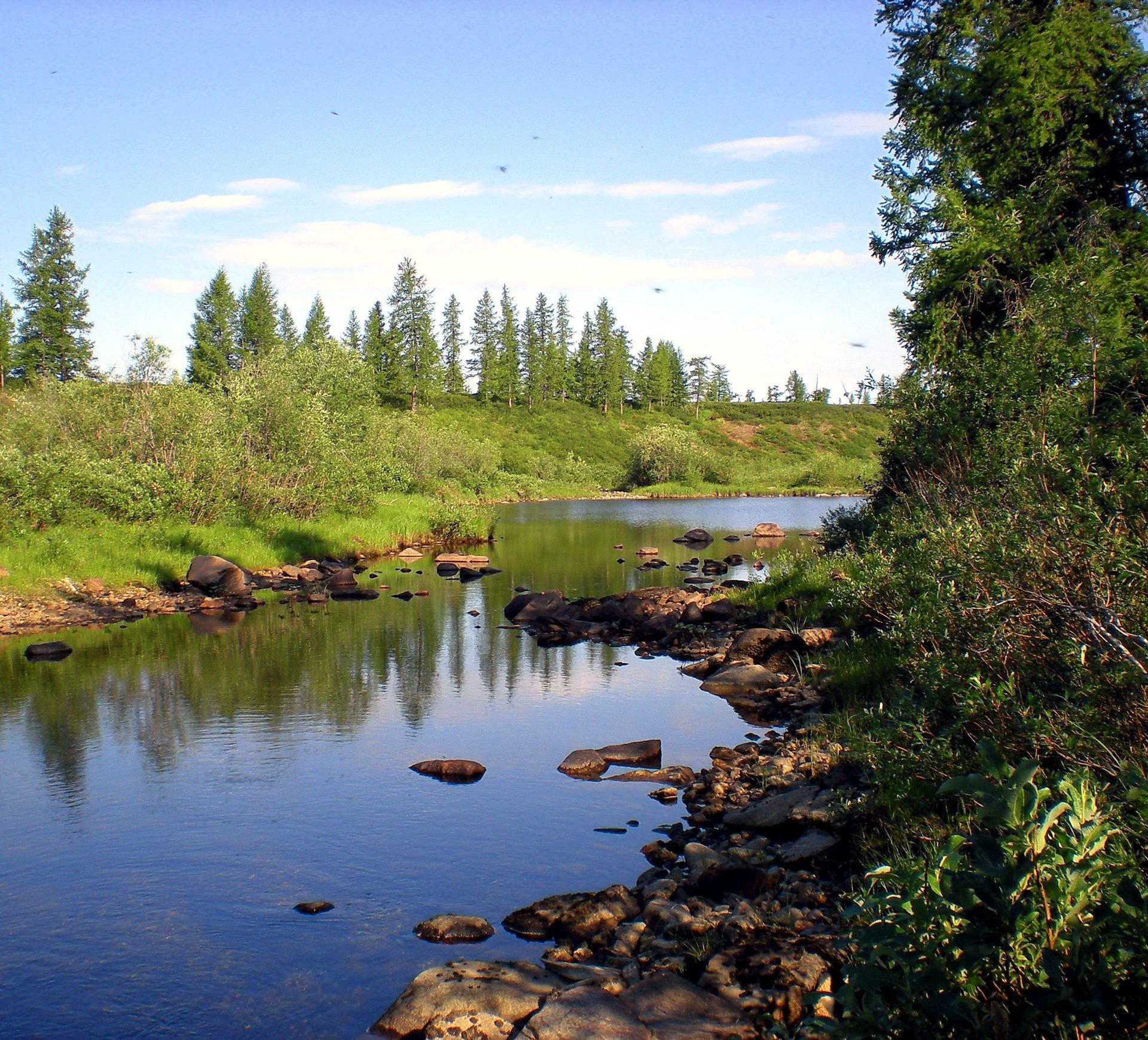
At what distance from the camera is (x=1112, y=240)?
17156 mm

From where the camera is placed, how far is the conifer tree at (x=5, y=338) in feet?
Result: 231

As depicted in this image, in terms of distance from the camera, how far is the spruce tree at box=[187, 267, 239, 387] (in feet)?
286

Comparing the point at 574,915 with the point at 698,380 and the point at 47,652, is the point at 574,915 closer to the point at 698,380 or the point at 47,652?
the point at 47,652

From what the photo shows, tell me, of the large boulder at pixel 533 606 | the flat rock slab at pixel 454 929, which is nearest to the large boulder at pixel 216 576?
the large boulder at pixel 533 606

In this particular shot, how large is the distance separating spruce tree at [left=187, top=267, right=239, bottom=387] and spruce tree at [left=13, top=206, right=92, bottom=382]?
14.8 metres

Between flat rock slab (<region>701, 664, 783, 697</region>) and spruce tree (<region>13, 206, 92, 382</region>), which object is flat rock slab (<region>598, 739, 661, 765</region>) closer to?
flat rock slab (<region>701, 664, 783, 697</region>)

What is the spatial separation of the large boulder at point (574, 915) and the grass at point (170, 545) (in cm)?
1916

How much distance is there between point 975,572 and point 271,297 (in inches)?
3831

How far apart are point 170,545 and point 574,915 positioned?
2352 cm

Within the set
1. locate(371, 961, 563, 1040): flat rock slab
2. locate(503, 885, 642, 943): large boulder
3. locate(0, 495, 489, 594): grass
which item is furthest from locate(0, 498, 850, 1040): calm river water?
locate(0, 495, 489, 594): grass

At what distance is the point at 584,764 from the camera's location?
12.1 meters

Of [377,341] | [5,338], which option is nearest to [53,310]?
[5,338]

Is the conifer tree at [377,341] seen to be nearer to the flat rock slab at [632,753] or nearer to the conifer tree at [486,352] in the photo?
the conifer tree at [486,352]

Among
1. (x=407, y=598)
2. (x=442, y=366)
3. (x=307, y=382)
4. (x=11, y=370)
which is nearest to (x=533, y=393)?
(x=442, y=366)
